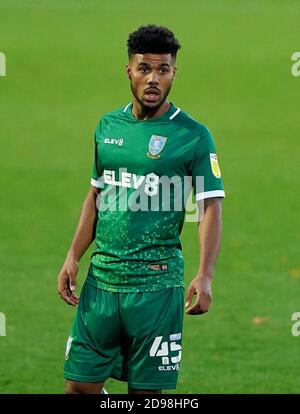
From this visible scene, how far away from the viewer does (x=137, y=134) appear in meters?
8.00

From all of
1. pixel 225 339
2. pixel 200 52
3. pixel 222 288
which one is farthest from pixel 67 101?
pixel 225 339

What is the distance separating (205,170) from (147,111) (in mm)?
515

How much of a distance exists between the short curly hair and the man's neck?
0.30 m

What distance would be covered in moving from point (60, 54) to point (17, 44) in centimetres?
120

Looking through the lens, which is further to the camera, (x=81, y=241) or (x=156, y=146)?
(x=81, y=241)

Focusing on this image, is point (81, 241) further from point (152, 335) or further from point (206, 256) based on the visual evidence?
point (206, 256)

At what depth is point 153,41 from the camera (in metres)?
7.87

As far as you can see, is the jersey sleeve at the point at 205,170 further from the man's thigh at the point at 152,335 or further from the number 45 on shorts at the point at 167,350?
the number 45 on shorts at the point at 167,350

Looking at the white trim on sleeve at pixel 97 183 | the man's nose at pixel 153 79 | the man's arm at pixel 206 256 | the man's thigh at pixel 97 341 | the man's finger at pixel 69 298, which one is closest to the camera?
the man's arm at pixel 206 256

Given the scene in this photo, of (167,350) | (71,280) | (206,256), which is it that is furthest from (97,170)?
(167,350)

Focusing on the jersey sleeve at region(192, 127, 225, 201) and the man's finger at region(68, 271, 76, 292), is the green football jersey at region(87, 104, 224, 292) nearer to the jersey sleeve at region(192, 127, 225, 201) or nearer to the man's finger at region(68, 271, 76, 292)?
the jersey sleeve at region(192, 127, 225, 201)

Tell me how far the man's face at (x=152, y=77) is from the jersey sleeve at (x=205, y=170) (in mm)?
341

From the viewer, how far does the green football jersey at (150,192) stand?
310 inches

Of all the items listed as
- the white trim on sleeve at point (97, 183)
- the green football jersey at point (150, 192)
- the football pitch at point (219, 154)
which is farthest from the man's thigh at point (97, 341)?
the football pitch at point (219, 154)
